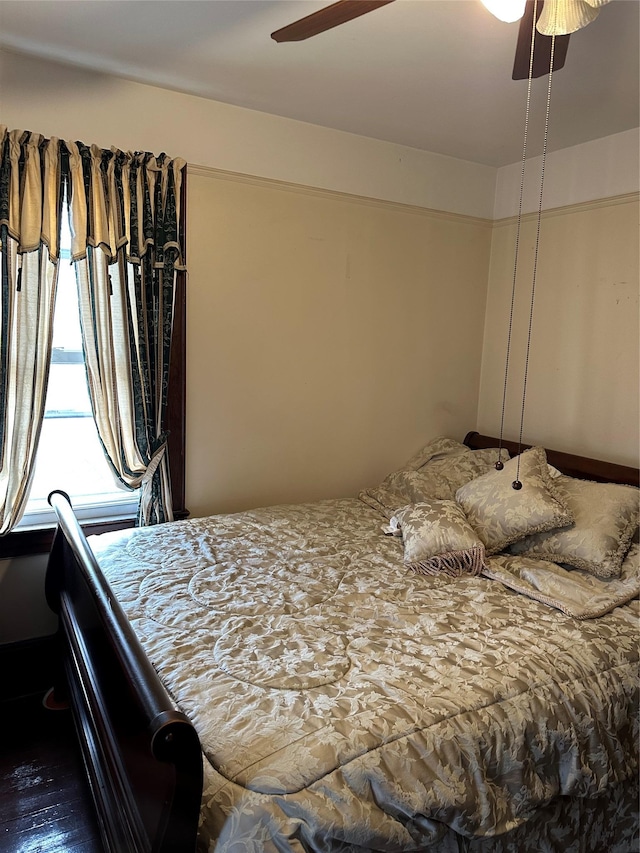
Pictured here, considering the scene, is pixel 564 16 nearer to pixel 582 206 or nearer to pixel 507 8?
pixel 507 8

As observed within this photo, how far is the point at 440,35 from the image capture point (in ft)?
6.66

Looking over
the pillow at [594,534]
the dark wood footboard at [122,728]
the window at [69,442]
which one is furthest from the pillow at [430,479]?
the dark wood footboard at [122,728]

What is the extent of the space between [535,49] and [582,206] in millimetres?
1591

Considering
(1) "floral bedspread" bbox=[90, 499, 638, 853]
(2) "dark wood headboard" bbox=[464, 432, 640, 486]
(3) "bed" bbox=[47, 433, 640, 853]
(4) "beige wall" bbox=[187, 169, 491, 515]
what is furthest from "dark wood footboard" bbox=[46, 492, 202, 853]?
(2) "dark wood headboard" bbox=[464, 432, 640, 486]

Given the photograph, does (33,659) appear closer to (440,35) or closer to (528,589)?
(528,589)

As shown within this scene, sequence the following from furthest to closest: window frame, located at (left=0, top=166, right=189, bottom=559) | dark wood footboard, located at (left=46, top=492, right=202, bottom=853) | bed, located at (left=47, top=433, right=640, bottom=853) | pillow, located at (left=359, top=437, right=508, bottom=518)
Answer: pillow, located at (left=359, top=437, right=508, bottom=518), window frame, located at (left=0, top=166, right=189, bottom=559), bed, located at (left=47, top=433, right=640, bottom=853), dark wood footboard, located at (left=46, top=492, right=202, bottom=853)

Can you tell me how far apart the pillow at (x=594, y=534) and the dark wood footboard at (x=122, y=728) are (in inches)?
66.4

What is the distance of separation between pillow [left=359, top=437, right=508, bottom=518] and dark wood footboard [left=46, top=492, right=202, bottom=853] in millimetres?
1501

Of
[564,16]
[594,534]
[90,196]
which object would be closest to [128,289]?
[90,196]

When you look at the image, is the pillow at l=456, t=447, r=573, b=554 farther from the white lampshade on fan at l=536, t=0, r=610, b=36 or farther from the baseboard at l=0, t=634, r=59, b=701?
the baseboard at l=0, t=634, r=59, b=701

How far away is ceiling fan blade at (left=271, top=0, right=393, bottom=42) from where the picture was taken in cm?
142

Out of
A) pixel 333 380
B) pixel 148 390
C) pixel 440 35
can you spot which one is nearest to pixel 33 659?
pixel 148 390

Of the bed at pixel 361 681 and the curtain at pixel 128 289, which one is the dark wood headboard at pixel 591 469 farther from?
the curtain at pixel 128 289

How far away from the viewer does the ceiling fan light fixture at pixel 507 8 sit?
145 centimetres
